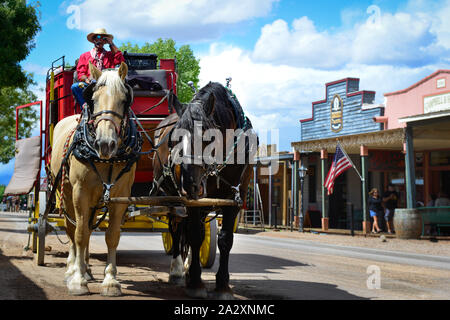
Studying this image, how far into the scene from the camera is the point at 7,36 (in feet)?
62.6

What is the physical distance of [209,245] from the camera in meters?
9.87

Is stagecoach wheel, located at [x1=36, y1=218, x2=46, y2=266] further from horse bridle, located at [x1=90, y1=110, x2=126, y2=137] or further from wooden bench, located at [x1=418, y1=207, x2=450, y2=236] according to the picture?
wooden bench, located at [x1=418, y1=207, x2=450, y2=236]

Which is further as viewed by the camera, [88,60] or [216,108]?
[88,60]

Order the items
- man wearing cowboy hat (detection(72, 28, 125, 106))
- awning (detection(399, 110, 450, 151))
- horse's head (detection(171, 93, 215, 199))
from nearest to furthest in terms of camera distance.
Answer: horse's head (detection(171, 93, 215, 199))
man wearing cowboy hat (detection(72, 28, 125, 106))
awning (detection(399, 110, 450, 151))

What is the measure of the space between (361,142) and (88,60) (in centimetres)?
1630

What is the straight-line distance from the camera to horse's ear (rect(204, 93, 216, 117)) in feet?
20.6

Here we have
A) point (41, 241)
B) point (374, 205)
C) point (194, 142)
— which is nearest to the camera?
point (194, 142)

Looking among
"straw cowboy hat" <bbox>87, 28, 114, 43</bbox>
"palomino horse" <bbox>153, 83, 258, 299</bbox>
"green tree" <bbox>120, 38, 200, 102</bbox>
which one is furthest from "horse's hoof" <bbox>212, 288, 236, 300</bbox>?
"green tree" <bbox>120, 38, 200, 102</bbox>

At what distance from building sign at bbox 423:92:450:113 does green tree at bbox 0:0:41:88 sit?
15.5 meters

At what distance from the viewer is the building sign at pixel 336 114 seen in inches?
1050

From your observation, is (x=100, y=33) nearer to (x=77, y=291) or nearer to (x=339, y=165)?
(x=77, y=291)


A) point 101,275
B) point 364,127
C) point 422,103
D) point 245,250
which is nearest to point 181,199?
point 101,275

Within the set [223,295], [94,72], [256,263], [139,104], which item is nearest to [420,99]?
[256,263]

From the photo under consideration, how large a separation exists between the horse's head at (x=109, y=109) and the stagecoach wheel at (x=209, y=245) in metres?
4.04
